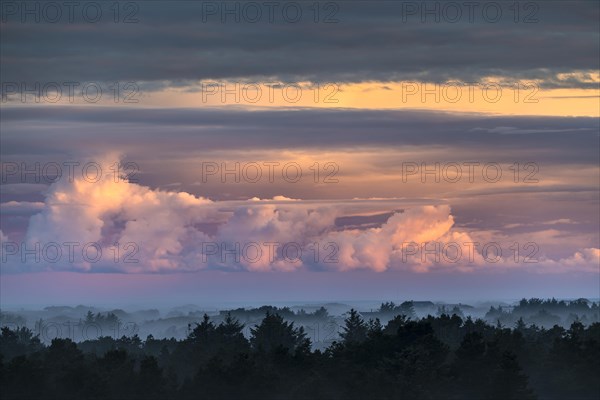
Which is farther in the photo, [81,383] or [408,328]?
[408,328]

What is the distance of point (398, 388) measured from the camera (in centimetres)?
13075

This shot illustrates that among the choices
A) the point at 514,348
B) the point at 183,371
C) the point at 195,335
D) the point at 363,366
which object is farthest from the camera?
the point at 195,335

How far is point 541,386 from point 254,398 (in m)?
42.5

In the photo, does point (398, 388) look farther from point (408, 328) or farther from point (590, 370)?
point (590, 370)

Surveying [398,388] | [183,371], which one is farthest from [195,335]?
[398,388]

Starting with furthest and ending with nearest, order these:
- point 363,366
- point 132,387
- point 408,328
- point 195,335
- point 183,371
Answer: point 195,335, point 183,371, point 408,328, point 363,366, point 132,387

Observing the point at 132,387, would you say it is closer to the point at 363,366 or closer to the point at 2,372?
the point at 2,372

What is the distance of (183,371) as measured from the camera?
578ft

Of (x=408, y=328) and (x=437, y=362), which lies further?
(x=408, y=328)

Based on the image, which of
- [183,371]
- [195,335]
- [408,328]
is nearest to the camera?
[408,328]

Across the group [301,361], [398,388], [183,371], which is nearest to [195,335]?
[183,371]

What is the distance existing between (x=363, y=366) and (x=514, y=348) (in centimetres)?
3389

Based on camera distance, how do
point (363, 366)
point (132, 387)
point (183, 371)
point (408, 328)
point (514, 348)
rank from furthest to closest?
1. point (183, 371)
2. point (514, 348)
3. point (408, 328)
4. point (363, 366)
5. point (132, 387)

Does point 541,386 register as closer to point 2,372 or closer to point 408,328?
point 408,328
